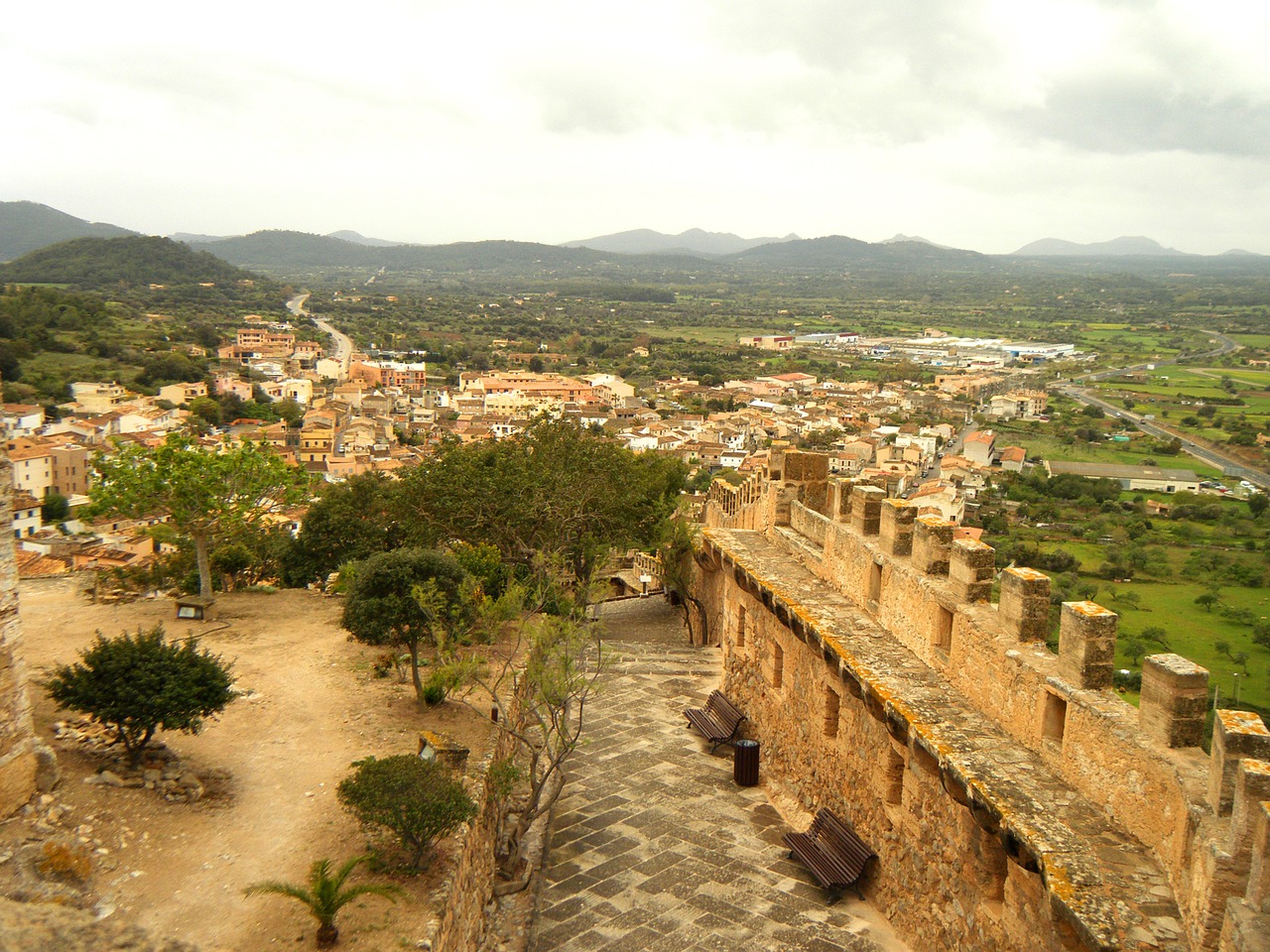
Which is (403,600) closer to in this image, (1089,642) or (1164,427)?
(1089,642)

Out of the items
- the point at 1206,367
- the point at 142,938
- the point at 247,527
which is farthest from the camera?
the point at 1206,367

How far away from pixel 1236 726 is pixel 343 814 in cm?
756

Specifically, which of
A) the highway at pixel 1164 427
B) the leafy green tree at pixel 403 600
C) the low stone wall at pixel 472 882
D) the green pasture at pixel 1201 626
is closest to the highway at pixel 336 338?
the highway at pixel 1164 427

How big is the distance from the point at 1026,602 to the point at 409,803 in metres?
5.43

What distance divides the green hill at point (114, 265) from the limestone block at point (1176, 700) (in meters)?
172

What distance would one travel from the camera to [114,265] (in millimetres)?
160125

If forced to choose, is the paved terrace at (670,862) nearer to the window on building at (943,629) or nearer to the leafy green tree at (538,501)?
the window on building at (943,629)

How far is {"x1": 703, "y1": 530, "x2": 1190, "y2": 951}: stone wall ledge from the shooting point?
4.79 m

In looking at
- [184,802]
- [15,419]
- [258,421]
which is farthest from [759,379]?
[184,802]

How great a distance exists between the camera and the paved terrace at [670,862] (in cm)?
791

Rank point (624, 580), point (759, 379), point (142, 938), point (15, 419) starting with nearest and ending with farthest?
1. point (142, 938)
2. point (624, 580)
3. point (15, 419)
4. point (759, 379)

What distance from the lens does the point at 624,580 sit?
2734cm

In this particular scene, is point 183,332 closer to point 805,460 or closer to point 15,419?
point 15,419

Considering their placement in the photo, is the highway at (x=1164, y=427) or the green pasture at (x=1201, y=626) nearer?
the green pasture at (x=1201, y=626)
